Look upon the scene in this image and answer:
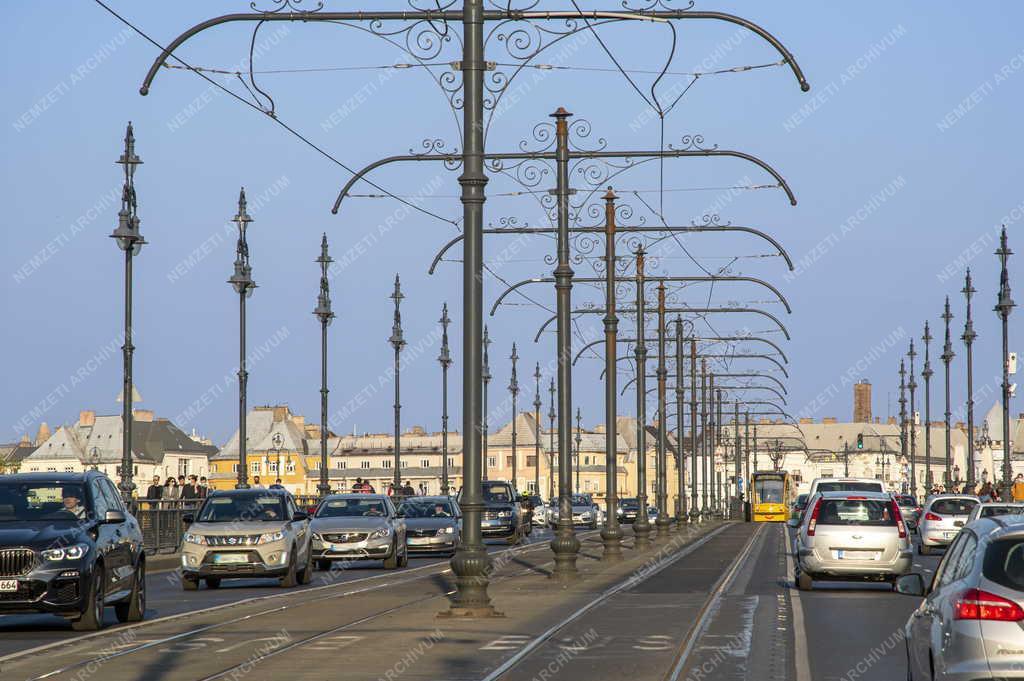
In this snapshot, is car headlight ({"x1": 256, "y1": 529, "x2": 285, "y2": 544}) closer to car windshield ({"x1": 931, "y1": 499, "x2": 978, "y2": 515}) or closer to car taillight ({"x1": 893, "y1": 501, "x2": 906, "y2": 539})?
car taillight ({"x1": 893, "y1": 501, "x2": 906, "y2": 539})

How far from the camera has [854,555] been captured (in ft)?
88.2

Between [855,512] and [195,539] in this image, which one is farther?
[195,539]

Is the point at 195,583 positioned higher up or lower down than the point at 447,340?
lower down

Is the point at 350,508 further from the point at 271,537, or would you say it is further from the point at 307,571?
the point at 271,537

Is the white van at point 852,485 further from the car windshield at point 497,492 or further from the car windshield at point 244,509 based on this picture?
the car windshield at point 244,509

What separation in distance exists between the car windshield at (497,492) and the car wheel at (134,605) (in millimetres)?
36617

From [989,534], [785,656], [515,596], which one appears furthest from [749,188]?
[989,534]

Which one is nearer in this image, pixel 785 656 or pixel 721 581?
pixel 785 656

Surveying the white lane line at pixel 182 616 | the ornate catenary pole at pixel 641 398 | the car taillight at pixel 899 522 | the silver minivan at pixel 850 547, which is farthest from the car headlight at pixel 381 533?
the car taillight at pixel 899 522

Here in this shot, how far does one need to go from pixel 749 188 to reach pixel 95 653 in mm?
19216

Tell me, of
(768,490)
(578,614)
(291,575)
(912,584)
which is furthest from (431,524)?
(768,490)

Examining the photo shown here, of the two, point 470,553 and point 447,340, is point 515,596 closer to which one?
point 470,553

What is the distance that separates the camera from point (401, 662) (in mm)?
14977

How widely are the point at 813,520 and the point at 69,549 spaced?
Answer: 12.7 m
